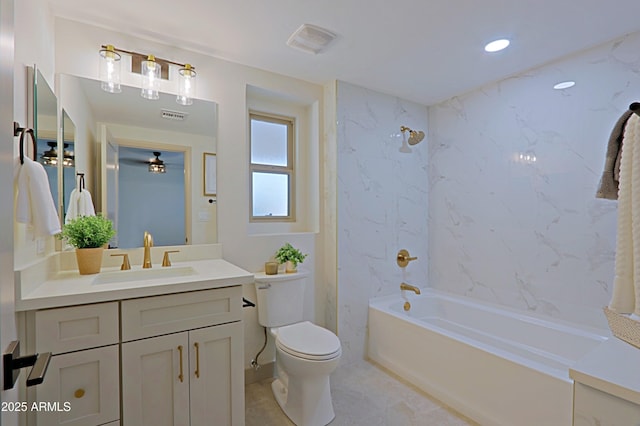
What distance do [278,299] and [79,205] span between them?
1375 mm

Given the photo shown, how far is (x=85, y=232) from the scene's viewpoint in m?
Result: 1.67

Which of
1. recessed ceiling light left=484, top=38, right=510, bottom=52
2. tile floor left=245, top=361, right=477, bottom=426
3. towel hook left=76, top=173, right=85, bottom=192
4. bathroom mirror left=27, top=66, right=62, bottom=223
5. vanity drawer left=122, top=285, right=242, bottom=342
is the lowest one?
tile floor left=245, top=361, right=477, bottom=426

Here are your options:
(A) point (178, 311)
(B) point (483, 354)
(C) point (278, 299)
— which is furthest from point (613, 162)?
(C) point (278, 299)

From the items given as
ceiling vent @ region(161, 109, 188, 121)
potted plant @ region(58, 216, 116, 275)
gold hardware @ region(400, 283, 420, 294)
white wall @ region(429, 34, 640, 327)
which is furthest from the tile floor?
ceiling vent @ region(161, 109, 188, 121)

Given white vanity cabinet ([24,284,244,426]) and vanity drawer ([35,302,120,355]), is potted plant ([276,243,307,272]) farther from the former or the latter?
vanity drawer ([35,302,120,355])

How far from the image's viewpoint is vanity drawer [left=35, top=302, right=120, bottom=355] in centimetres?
123

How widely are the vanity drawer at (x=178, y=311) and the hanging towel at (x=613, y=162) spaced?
63.1 inches

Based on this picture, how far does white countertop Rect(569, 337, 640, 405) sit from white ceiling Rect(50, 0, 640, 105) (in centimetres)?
182

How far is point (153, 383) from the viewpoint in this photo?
1457mm

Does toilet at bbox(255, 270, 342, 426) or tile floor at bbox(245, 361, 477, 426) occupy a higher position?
toilet at bbox(255, 270, 342, 426)

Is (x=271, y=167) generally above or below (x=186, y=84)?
below

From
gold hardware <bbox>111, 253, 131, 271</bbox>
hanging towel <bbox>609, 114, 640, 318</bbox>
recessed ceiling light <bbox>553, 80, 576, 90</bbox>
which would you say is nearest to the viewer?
hanging towel <bbox>609, 114, 640, 318</bbox>

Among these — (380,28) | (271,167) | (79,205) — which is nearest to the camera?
(79,205)

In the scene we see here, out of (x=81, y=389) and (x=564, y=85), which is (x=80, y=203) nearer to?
(x=81, y=389)
